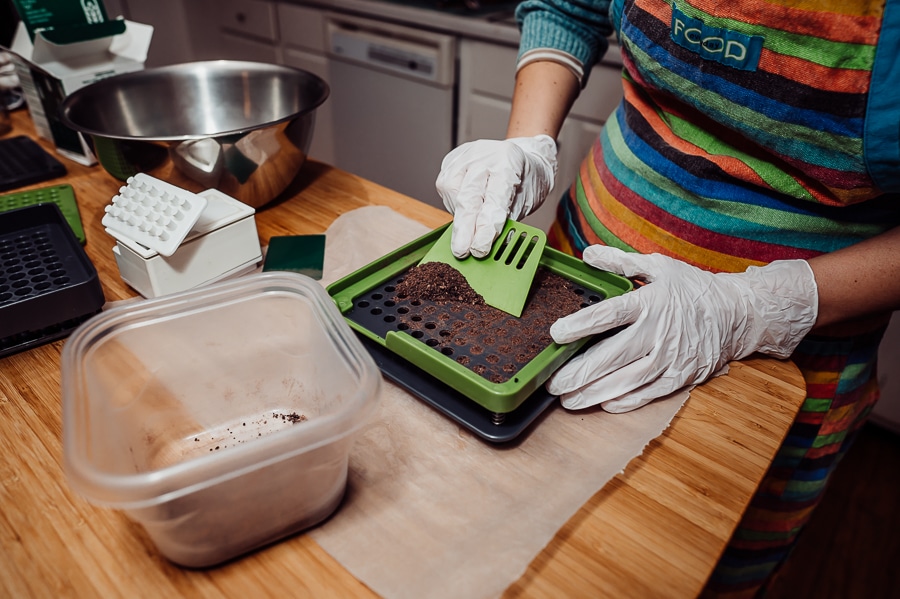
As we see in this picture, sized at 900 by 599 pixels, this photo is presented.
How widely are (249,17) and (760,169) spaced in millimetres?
2252

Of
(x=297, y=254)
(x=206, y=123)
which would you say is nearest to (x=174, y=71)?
(x=206, y=123)

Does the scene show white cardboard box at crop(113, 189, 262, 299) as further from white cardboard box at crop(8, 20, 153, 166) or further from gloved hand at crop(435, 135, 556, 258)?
white cardboard box at crop(8, 20, 153, 166)

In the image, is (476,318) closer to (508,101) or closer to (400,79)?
(508,101)

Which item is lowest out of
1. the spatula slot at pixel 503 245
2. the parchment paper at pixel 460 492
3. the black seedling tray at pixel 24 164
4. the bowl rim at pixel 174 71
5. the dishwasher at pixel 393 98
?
the dishwasher at pixel 393 98

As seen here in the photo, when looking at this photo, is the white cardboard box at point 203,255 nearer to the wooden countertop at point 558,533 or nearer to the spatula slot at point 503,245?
the wooden countertop at point 558,533

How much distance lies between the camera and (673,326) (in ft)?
2.02

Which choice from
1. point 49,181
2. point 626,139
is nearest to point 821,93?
point 626,139

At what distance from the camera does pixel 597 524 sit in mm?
488

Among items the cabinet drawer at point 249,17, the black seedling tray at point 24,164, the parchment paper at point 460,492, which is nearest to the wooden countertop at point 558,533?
the parchment paper at point 460,492

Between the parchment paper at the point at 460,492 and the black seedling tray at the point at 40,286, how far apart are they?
1.18ft

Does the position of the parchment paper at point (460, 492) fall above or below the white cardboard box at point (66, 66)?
below

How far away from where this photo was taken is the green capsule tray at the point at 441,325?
0.53m

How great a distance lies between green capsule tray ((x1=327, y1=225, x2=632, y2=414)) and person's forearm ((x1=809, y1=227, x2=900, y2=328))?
0.22 metres

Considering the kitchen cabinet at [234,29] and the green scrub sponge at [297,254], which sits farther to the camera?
the kitchen cabinet at [234,29]
